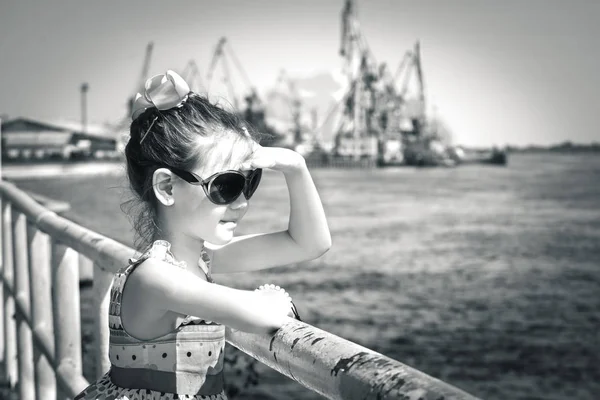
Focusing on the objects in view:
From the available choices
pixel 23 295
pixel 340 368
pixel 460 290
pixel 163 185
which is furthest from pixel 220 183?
pixel 460 290

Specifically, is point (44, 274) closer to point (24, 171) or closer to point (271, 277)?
point (271, 277)

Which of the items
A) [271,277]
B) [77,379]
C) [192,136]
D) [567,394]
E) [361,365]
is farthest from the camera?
[271,277]

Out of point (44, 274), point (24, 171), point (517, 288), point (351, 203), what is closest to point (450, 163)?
point (351, 203)

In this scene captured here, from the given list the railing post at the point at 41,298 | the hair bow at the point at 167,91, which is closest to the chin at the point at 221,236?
the hair bow at the point at 167,91

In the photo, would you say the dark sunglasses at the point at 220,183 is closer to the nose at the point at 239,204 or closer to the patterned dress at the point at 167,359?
the nose at the point at 239,204

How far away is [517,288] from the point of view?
32.1m

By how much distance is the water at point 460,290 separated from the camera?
19.1 meters

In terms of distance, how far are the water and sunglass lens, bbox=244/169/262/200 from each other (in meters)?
0.39

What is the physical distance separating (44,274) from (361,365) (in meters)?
2.05

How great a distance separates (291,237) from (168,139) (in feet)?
1.20

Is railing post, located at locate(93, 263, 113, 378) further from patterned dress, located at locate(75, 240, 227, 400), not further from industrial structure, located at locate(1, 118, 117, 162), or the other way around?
industrial structure, located at locate(1, 118, 117, 162)

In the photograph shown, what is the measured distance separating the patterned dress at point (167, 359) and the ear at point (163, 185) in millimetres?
99

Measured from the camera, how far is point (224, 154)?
4.95ft

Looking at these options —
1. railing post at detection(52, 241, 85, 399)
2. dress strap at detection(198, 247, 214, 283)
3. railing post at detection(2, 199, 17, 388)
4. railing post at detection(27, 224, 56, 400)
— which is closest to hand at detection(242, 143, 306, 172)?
dress strap at detection(198, 247, 214, 283)
